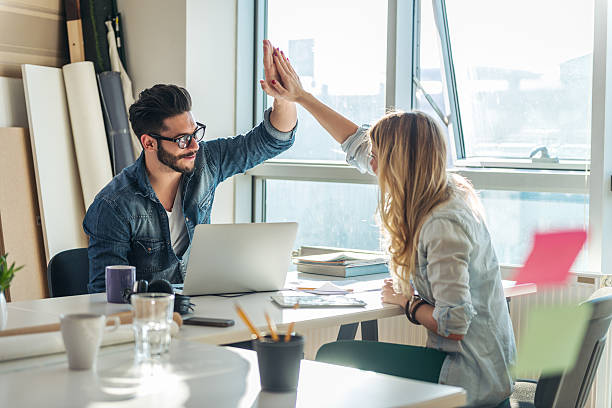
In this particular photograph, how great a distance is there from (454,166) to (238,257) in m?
1.89

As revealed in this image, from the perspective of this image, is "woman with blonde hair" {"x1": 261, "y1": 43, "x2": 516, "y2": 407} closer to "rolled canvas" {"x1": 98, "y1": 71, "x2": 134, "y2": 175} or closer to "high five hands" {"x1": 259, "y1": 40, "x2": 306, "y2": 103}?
"high five hands" {"x1": 259, "y1": 40, "x2": 306, "y2": 103}

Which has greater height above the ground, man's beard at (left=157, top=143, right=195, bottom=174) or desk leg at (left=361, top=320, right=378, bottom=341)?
man's beard at (left=157, top=143, right=195, bottom=174)

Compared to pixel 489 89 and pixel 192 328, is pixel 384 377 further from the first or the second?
pixel 489 89

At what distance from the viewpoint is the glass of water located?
1563 millimetres

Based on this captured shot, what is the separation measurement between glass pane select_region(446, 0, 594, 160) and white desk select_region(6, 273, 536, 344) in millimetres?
1601

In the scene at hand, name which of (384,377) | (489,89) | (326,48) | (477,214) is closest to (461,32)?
(489,89)

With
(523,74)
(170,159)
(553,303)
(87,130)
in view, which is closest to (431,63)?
(523,74)

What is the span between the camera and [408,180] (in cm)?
231

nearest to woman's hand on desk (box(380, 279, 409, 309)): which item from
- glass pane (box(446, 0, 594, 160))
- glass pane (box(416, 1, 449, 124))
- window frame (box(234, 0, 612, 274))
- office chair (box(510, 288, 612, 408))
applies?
office chair (box(510, 288, 612, 408))

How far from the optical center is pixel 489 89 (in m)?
3.88

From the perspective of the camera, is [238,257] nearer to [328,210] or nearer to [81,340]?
[81,340]

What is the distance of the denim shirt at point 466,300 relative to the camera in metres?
2.13

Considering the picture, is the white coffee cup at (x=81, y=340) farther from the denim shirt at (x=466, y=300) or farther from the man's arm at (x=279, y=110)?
the man's arm at (x=279, y=110)

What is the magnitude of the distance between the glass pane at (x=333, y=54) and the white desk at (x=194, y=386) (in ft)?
9.32
